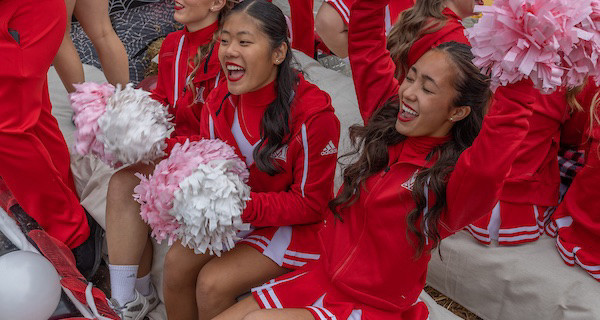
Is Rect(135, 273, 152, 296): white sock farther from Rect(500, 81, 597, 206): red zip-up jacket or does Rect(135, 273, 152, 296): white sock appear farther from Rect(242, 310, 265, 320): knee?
Rect(500, 81, 597, 206): red zip-up jacket

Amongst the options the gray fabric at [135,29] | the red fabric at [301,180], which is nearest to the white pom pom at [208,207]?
the red fabric at [301,180]

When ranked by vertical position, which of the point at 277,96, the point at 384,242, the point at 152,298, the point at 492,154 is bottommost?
the point at 152,298

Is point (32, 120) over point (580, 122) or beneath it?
over

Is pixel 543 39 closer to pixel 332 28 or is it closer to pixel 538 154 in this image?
pixel 538 154

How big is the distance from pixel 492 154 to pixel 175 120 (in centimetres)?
147

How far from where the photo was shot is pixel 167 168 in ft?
5.93

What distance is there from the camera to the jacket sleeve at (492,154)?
1317mm

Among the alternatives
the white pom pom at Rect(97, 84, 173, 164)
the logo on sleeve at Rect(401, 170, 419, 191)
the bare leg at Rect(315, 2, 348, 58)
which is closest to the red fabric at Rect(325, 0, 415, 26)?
A: the bare leg at Rect(315, 2, 348, 58)

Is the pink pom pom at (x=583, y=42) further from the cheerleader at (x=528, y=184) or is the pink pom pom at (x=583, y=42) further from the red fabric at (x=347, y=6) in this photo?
the red fabric at (x=347, y=6)

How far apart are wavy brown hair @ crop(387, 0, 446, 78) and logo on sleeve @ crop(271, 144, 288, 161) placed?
0.60 m

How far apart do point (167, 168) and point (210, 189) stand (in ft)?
0.59

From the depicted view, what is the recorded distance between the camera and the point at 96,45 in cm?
297

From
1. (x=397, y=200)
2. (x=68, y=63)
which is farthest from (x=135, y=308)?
(x=68, y=63)

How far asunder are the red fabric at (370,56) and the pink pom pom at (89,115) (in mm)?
793
